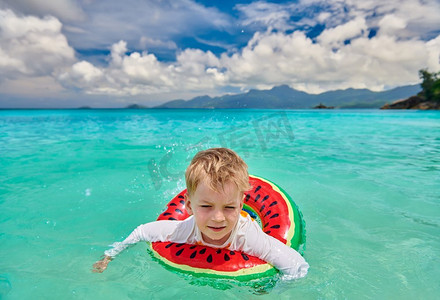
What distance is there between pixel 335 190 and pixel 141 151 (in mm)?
6110

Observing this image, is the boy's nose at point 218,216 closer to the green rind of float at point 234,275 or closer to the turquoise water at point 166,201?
the green rind of float at point 234,275

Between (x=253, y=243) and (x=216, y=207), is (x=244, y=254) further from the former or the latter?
(x=216, y=207)

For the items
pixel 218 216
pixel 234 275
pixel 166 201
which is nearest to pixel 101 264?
pixel 234 275

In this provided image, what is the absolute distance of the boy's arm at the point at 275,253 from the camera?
1955 mm

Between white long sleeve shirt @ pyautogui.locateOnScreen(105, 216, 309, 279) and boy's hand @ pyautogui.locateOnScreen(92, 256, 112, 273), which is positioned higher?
white long sleeve shirt @ pyautogui.locateOnScreen(105, 216, 309, 279)

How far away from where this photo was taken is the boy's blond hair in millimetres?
1699

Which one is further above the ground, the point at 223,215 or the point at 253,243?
the point at 223,215

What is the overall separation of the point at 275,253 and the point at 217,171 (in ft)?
2.65

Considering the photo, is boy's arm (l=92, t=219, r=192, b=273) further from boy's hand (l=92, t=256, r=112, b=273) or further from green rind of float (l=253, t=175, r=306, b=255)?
green rind of float (l=253, t=175, r=306, b=255)

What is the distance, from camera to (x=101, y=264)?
7.84 ft

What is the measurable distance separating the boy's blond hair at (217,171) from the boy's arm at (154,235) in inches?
20.6

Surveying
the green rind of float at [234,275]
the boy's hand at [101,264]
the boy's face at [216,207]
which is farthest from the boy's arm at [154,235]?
the boy's face at [216,207]

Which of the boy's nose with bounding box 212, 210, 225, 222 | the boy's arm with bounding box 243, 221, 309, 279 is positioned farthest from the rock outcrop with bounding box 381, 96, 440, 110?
the boy's nose with bounding box 212, 210, 225, 222

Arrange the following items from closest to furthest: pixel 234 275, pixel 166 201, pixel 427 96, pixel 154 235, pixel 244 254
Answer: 1. pixel 234 275
2. pixel 244 254
3. pixel 154 235
4. pixel 166 201
5. pixel 427 96
